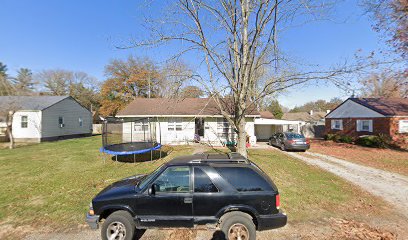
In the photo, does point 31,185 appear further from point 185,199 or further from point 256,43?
point 256,43

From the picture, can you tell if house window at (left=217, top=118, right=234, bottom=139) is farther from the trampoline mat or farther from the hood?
the hood

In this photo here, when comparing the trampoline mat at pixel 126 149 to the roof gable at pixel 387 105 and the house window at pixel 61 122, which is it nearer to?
the house window at pixel 61 122

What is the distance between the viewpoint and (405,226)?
4555mm

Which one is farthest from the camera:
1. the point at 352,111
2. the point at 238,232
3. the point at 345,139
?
the point at 352,111

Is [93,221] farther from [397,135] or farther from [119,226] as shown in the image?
[397,135]

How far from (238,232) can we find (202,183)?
3.77 feet

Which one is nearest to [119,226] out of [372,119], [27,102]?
[372,119]

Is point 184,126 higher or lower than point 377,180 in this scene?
higher

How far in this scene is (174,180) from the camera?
13.4 feet

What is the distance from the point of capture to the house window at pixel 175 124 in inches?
699

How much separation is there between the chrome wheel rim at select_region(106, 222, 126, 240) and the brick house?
77.4ft

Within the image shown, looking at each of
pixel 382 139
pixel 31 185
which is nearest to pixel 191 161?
pixel 31 185

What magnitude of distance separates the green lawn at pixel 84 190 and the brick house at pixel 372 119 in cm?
1491

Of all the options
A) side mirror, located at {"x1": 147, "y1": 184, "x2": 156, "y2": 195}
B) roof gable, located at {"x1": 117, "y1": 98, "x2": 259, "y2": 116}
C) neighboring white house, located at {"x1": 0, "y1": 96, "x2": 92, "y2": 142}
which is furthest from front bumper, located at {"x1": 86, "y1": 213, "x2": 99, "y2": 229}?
neighboring white house, located at {"x1": 0, "y1": 96, "x2": 92, "y2": 142}
